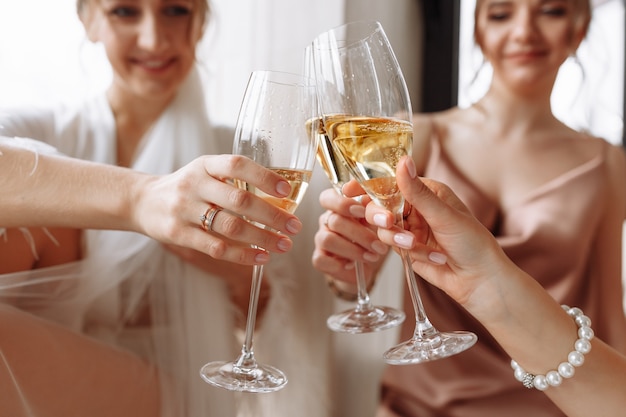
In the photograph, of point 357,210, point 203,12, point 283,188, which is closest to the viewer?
point 283,188

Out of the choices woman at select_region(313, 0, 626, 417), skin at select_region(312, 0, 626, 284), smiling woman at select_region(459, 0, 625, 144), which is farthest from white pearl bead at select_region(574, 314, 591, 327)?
smiling woman at select_region(459, 0, 625, 144)

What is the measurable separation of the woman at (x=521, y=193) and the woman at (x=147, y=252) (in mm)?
362

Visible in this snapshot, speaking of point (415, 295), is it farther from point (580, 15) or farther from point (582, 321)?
point (580, 15)

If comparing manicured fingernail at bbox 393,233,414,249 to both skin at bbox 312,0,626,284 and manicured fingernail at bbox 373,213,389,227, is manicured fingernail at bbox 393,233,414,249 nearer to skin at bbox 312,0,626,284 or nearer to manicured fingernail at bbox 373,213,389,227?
manicured fingernail at bbox 373,213,389,227

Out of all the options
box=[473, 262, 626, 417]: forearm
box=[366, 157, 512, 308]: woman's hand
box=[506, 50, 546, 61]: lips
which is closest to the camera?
box=[366, 157, 512, 308]: woman's hand

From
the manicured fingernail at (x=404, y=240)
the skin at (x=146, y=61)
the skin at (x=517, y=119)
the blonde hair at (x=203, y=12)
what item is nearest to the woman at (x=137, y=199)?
the manicured fingernail at (x=404, y=240)

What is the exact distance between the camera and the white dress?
1.19 metres

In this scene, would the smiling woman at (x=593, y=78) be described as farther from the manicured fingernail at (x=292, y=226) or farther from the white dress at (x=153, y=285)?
the manicured fingernail at (x=292, y=226)

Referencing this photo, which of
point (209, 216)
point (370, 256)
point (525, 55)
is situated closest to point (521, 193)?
point (525, 55)

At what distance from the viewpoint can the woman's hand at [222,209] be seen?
725 millimetres

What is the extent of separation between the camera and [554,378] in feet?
2.72

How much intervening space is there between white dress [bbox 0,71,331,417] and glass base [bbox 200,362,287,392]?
1.33 ft

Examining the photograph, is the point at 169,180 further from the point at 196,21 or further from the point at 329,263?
the point at 196,21

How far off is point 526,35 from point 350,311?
0.86 meters
